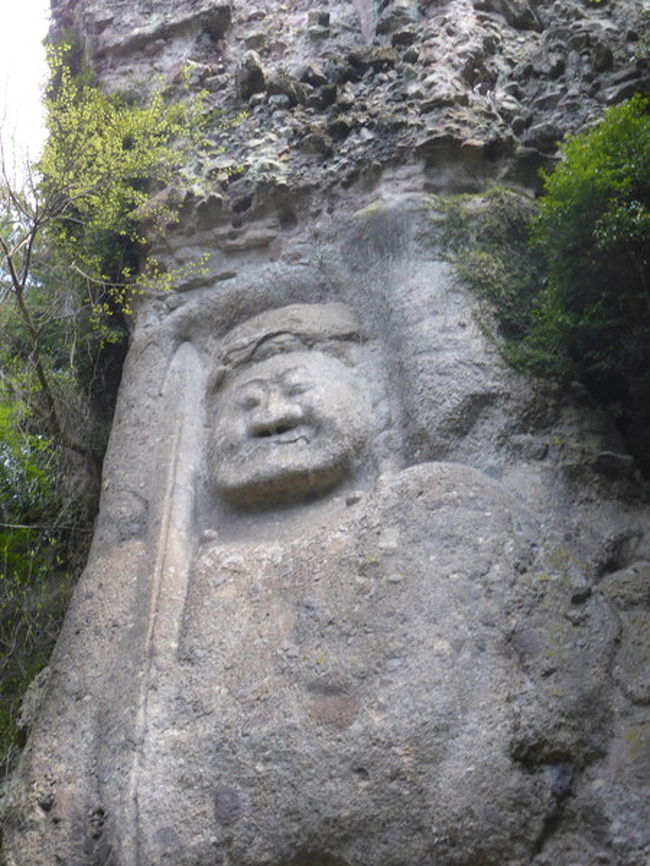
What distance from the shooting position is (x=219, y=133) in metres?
7.86

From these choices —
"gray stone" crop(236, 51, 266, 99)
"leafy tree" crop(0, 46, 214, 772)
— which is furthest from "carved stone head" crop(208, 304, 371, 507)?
"gray stone" crop(236, 51, 266, 99)

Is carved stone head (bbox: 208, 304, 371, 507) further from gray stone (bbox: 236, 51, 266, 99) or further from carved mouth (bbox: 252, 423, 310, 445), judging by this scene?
gray stone (bbox: 236, 51, 266, 99)

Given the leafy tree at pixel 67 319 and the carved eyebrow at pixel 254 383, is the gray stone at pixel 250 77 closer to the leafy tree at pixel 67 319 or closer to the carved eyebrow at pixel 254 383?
the leafy tree at pixel 67 319

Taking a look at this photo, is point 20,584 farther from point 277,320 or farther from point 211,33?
point 211,33

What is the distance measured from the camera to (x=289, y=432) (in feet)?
19.5

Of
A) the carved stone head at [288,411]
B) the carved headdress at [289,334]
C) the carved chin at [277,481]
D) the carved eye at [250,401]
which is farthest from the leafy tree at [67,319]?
the carved chin at [277,481]

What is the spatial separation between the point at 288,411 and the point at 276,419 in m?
0.09

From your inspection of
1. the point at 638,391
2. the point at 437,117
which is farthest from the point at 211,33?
the point at 638,391

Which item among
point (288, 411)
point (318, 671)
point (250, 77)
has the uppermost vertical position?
point (250, 77)

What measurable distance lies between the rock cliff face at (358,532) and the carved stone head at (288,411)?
0.02 m

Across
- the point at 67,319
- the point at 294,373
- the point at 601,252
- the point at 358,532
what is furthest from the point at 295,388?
the point at 67,319

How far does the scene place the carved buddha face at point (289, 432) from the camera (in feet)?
19.0

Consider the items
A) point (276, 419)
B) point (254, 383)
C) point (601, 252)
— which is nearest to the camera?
point (601, 252)

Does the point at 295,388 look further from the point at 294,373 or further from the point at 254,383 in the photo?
the point at 254,383
